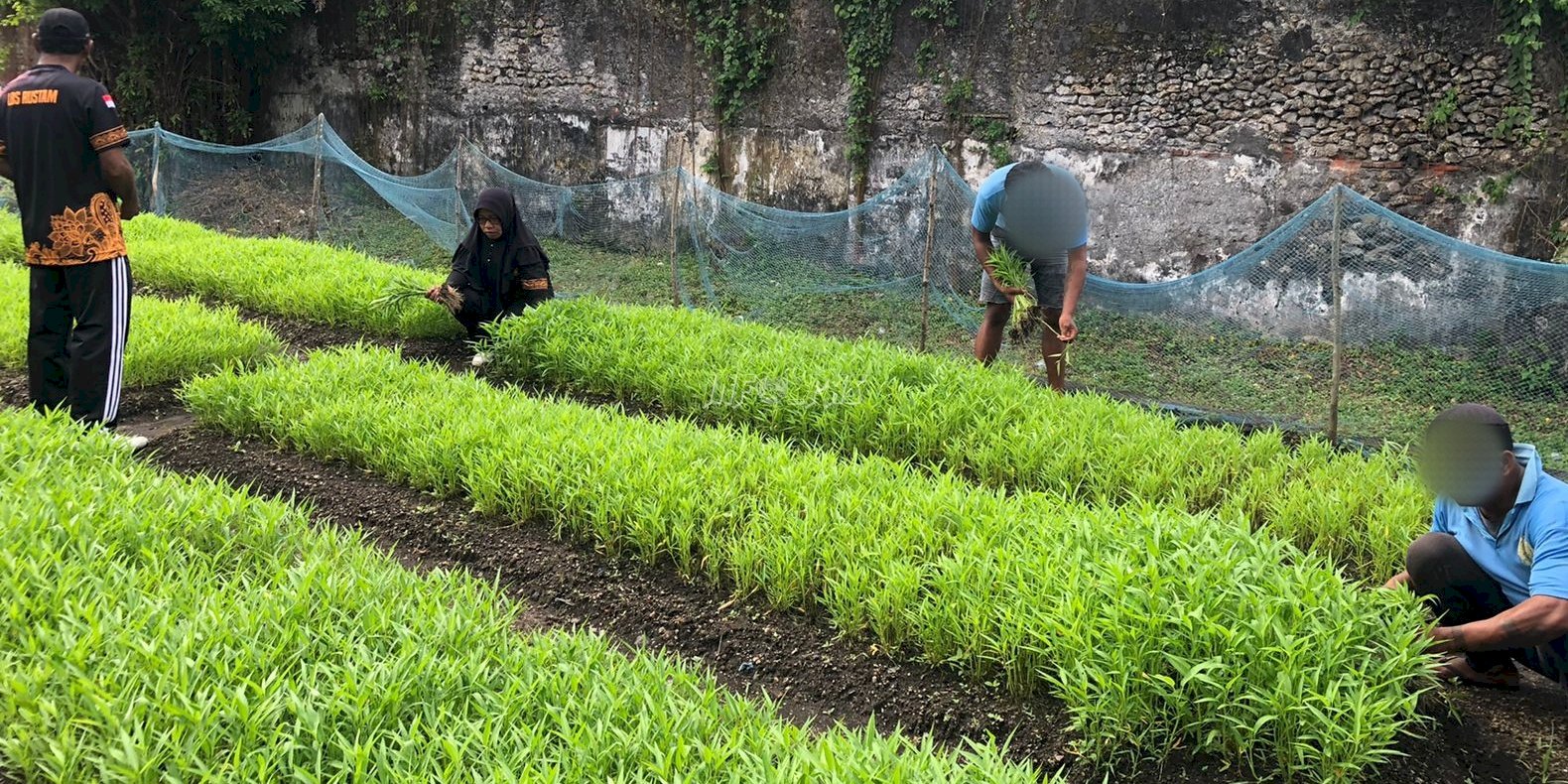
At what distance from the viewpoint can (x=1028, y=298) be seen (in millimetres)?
A: 6129

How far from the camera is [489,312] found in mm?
6750

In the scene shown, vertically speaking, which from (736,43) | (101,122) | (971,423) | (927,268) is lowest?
(971,423)

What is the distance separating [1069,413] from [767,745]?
10.5 feet

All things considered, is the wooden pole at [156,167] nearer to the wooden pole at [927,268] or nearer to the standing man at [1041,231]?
the wooden pole at [927,268]

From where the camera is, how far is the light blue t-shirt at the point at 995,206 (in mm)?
6090

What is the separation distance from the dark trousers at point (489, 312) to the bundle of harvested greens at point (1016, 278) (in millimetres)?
2834

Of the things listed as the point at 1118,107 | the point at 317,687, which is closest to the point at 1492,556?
the point at 317,687

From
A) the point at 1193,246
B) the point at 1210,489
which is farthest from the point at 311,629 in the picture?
the point at 1193,246

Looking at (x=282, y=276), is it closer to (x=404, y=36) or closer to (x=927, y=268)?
(x=927, y=268)

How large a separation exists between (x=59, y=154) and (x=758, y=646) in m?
3.99

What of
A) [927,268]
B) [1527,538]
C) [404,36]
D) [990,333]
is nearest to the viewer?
[1527,538]

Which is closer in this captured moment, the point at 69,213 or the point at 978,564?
the point at 978,564

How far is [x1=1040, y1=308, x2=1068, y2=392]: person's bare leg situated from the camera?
20.3 feet

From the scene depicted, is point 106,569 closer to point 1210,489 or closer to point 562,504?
point 562,504
